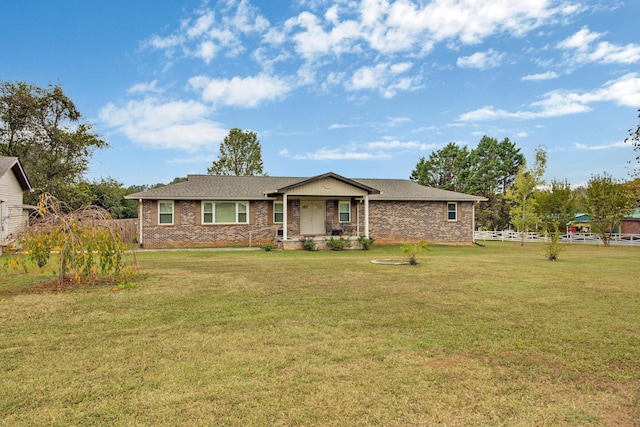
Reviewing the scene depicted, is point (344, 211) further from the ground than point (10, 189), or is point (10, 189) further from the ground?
point (10, 189)

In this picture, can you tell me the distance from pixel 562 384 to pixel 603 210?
26.6 metres

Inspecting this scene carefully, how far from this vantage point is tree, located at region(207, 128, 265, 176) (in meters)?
42.4

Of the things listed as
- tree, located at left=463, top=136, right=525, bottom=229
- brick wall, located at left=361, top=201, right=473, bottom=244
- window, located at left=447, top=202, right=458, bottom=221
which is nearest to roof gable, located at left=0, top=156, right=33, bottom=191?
brick wall, located at left=361, top=201, right=473, bottom=244

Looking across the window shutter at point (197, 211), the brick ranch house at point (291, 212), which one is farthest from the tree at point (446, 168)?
the window shutter at point (197, 211)

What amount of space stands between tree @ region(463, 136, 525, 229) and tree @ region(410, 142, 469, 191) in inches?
34.0

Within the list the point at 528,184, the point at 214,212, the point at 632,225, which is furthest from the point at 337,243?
the point at 632,225

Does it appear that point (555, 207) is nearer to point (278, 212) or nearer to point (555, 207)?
point (555, 207)

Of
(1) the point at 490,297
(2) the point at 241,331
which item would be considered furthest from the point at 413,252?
(2) the point at 241,331

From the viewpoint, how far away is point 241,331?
4.97 meters

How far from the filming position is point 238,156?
42781mm

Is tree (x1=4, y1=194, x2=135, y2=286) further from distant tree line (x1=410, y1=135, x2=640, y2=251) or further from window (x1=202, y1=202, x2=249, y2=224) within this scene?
distant tree line (x1=410, y1=135, x2=640, y2=251)

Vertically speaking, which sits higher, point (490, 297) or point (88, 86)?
point (88, 86)

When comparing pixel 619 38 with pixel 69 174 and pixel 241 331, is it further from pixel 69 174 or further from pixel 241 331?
pixel 69 174

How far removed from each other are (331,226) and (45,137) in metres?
20.9
